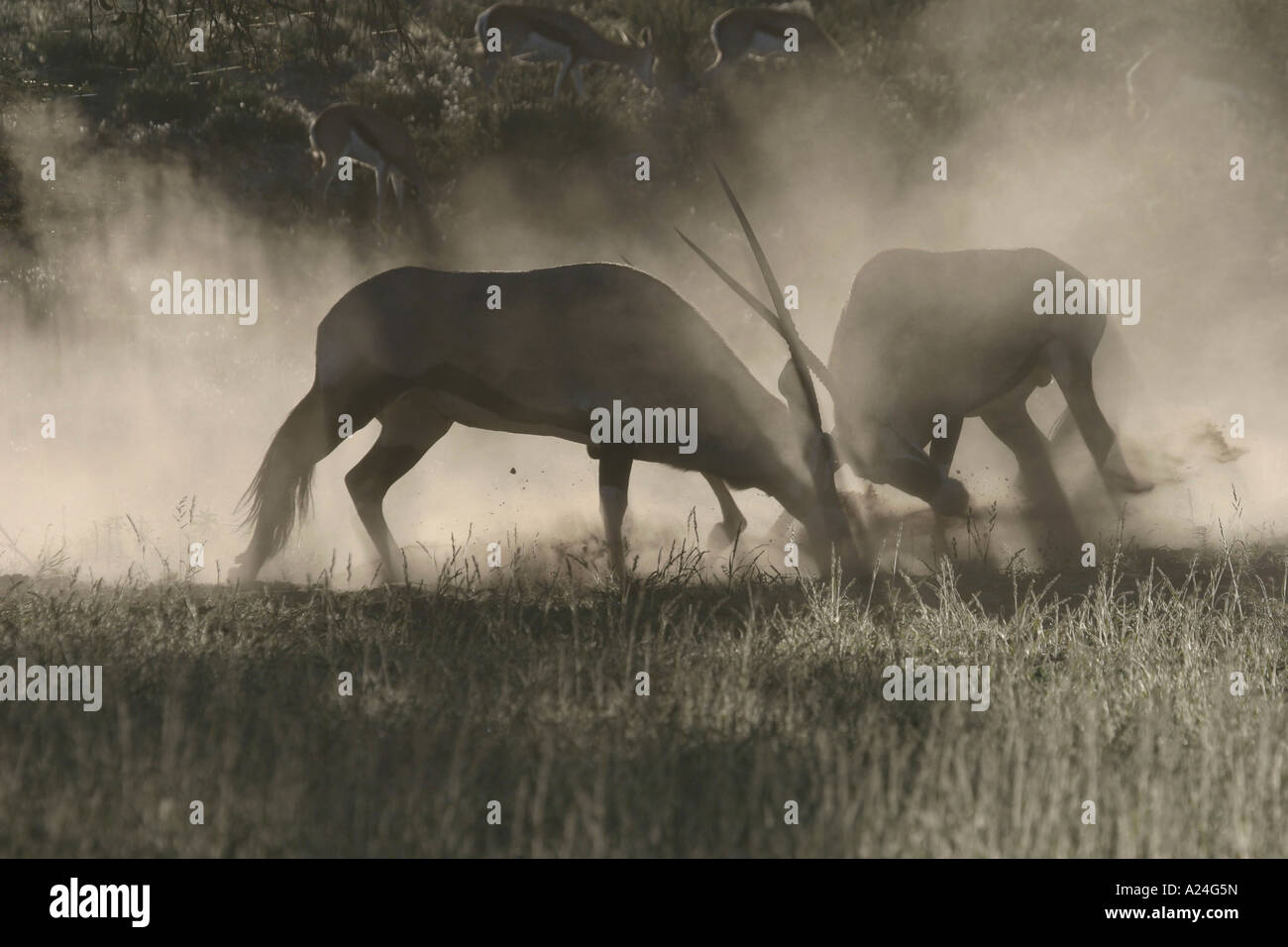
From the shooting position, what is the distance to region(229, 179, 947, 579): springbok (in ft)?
25.9

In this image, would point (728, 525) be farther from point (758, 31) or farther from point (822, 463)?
point (758, 31)

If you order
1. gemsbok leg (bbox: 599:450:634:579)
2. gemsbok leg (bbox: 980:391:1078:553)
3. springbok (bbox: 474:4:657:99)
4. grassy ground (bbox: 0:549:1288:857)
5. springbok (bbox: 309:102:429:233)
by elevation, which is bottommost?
grassy ground (bbox: 0:549:1288:857)

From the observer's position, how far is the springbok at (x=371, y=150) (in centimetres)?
1834

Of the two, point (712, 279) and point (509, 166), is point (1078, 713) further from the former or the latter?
point (509, 166)

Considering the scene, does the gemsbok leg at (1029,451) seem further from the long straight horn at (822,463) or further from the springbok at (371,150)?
the springbok at (371,150)

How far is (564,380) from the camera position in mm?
8039

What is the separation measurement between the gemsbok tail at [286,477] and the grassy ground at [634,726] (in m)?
0.89

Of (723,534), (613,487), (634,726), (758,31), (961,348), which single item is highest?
(758,31)

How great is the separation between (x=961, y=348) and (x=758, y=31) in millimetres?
12771

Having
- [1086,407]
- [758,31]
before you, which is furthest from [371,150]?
[1086,407]

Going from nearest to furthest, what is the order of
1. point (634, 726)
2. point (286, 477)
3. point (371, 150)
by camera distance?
point (634, 726), point (286, 477), point (371, 150)

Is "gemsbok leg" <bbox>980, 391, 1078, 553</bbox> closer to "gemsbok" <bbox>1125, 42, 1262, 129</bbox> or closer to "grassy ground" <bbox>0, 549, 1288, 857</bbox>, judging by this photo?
"grassy ground" <bbox>0, 549, 1288, 857</bbox>

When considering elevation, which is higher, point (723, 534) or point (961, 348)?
point (961, 348)

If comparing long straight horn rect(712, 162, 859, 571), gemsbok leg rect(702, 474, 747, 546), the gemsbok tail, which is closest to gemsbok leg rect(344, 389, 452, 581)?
the gemsbok tail
